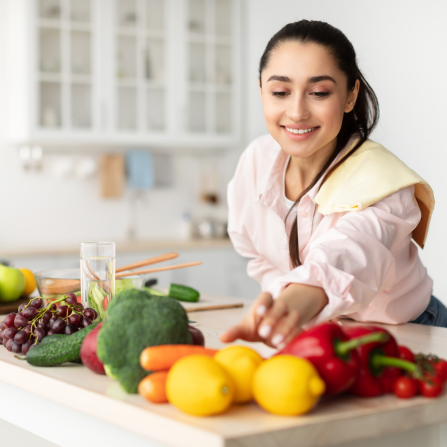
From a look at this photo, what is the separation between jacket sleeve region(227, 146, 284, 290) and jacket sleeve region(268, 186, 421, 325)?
0.41 m

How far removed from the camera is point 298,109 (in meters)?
1.22

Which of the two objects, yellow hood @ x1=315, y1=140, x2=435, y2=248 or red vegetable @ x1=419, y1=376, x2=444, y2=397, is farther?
yellow hood @ x1=315, y1=140, x2=435, y2=248

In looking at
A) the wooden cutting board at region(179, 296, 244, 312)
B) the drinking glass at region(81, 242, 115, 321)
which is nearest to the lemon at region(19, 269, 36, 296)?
the wooden cutting board at region(179, 296, 244, 312)

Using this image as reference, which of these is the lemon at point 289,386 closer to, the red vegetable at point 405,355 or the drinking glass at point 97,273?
the red vegetable at point 405,355

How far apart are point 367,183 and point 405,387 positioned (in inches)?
21.1

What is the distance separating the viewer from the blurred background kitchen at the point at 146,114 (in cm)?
360

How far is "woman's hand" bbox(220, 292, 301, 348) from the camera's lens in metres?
0.77

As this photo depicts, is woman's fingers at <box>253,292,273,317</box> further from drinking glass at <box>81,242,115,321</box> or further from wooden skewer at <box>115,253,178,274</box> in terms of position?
wooden skewer at <box>115,253,178,274</box>

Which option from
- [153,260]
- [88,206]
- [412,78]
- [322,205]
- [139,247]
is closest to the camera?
[322,205]

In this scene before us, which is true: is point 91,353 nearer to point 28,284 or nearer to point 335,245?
point 335,245

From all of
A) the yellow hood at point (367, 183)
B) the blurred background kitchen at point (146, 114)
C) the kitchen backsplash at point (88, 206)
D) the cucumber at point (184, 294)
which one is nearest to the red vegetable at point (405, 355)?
the yellow hood at point (367, 183)

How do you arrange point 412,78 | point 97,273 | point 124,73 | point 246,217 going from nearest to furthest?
point 97,273, point 246,217, point 412,78, point 124,73

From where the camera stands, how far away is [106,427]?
825 mm

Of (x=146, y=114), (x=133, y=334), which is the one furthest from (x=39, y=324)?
(x=146, y=114)
